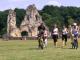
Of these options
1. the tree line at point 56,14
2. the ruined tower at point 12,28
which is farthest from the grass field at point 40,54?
the tree line at point 56,14

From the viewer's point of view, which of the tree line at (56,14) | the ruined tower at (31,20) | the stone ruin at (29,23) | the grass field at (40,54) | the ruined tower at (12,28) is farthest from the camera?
the tree line at (56,14)

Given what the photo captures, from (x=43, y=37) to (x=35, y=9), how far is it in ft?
208

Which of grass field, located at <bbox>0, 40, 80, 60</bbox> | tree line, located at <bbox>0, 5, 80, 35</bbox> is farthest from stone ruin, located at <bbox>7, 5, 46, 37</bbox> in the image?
grass field, located at <bbox>0, 40, 80, 60</bbox>

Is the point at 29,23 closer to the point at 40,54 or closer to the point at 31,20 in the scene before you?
the point at 31,20

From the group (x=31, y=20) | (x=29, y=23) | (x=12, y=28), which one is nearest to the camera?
(x=12, y=28)

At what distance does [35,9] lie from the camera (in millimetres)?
92688

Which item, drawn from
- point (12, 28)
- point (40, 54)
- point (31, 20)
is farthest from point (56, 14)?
point (40, 54)

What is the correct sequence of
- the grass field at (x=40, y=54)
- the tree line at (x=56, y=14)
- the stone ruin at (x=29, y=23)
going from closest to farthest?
the grass field at (x=40, y=54), the stone ruin at (x=29, y=23), the tree line at (x=56, y=14)

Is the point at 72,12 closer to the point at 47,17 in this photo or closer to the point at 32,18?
the point at 47,17

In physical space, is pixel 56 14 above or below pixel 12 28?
above

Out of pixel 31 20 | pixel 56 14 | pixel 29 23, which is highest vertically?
pixel 56 14

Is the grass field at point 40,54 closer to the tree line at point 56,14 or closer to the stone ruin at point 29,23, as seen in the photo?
the stone ruin at point 29,23

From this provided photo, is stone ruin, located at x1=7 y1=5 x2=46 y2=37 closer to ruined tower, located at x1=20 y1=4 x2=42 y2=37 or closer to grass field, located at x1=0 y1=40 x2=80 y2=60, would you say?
ruined tower, located at x1=20 y1=4 x2=42 y2=37

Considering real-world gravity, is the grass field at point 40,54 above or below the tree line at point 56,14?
below
